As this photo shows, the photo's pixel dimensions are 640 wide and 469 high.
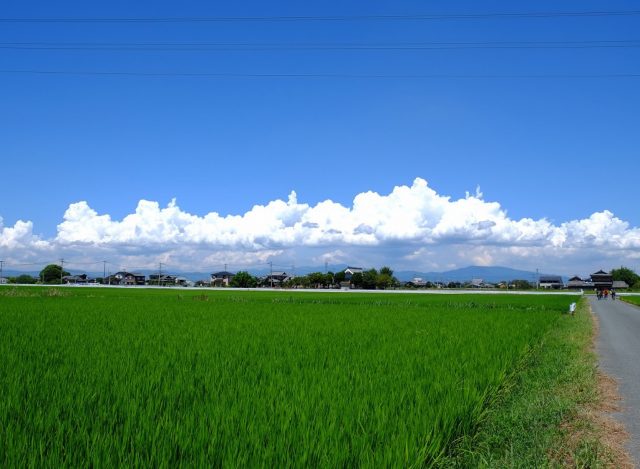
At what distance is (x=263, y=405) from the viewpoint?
468 centimetres

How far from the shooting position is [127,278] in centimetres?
15738

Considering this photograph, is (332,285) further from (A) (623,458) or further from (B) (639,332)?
(A) (623,458)

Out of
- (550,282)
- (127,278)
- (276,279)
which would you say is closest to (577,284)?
(550,282)

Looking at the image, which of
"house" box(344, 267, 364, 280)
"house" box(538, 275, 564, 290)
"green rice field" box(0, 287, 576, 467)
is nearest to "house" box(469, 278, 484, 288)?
"house" box(538, 275, 564, 290)

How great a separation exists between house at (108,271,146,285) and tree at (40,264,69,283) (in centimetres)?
1422

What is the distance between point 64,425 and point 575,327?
19.0m

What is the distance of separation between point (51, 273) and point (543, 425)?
531 ft

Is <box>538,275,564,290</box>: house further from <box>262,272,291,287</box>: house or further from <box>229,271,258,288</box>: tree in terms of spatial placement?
<box>229,271,258,288</box>: tree

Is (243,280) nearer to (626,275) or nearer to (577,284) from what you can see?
(577,284)

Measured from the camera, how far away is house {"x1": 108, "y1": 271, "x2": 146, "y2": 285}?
156m

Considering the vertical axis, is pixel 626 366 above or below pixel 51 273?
below

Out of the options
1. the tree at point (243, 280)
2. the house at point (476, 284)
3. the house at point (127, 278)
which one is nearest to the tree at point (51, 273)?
the house at point (127, 278)

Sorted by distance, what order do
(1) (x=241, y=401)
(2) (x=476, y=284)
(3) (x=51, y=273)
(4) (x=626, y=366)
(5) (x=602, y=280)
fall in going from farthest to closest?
1. (2) (x=476, y=284)
2. (3) (x=51, y=273)
3. (5) (x=602, y=280)
4. (4) (x=626, y=366)
5. (1) (x=241, y=401)

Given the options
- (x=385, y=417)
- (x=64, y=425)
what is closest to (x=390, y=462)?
(x=385, y=417)
